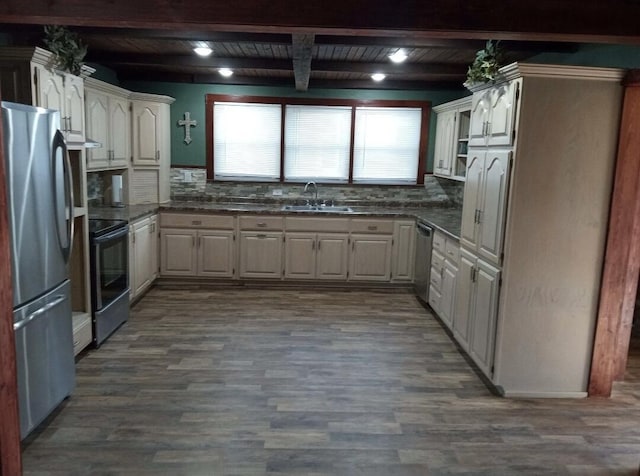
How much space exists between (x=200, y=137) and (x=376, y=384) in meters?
3.95

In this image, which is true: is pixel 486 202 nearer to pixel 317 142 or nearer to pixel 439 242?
pixel 439 242

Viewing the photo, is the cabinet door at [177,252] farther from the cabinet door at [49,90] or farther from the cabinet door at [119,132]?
the cabinet door at [49,90]

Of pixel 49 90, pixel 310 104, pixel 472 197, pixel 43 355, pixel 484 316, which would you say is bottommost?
pixel 43 355

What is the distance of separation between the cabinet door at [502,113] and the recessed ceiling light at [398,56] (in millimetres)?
1322

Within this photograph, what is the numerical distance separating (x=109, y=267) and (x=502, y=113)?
10.3 feet

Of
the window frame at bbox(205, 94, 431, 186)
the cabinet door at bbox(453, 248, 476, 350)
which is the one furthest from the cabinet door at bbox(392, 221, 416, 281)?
the cabinet door at bbox(453, 248, 476, 350)

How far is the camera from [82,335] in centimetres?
370

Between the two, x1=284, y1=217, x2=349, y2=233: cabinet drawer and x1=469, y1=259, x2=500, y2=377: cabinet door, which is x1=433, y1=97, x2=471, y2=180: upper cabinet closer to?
x1=284, y1=217, x2=349, y2=233: cabinet drawer

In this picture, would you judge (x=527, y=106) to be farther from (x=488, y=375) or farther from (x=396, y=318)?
(x=396, y=318)

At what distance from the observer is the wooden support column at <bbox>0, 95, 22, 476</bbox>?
2025mm

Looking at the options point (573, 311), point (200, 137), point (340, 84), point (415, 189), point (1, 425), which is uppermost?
point (340, 84)

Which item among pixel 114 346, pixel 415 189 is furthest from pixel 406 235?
pixel 114 346

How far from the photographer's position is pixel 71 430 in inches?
110

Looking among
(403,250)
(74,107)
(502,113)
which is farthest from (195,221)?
(502,113)
